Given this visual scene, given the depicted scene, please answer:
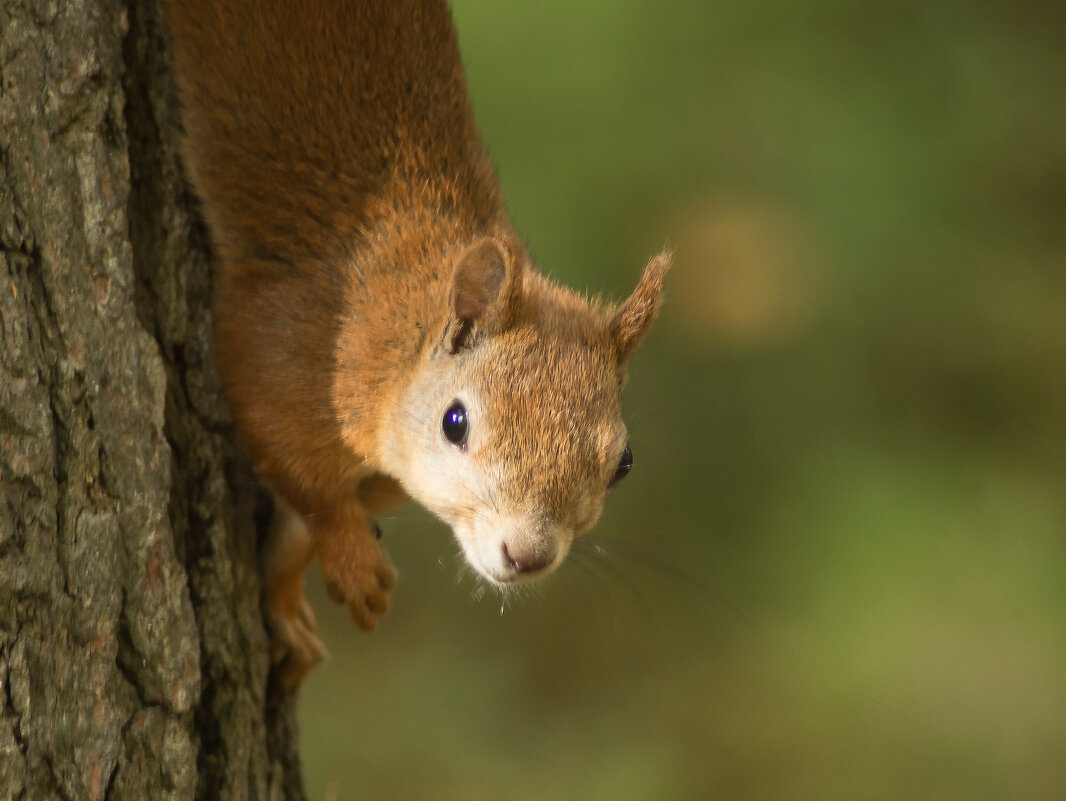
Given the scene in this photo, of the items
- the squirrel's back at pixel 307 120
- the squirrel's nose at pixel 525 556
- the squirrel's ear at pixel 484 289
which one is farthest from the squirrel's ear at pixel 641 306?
the squirrel's nose at pixel 525 556

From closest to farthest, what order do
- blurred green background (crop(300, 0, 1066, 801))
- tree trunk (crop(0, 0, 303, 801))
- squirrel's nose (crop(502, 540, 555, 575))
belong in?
tree trunk (crop(0, 0, 303, 801))
squirrel's nose (crop(502, 540, 555, 575))
blurred green background (crop(300, 0, 1066, 801))

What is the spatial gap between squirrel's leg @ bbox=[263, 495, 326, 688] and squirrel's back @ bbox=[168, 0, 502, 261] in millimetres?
468

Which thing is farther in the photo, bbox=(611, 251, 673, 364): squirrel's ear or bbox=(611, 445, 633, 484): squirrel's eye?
bbox=(611, 251, 673, 364): squirrel's ear

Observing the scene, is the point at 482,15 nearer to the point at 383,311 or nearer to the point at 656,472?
the point at 656,472

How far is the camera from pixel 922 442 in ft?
12.0

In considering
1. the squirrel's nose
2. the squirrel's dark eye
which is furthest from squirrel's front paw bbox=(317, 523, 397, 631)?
the squirrel's nose

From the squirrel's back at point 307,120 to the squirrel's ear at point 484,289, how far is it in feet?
0.74

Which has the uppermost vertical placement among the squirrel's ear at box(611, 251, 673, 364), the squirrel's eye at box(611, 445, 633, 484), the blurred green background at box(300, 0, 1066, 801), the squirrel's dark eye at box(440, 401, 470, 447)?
the squirrel's ear at box(611, 251, 673, 364)

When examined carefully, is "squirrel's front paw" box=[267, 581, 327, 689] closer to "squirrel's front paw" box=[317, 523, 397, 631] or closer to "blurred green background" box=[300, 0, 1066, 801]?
"squirrel's front paw" box=[317, 523, 397, 631]

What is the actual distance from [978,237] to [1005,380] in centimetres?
45

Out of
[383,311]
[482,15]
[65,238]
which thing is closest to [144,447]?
[65,238]

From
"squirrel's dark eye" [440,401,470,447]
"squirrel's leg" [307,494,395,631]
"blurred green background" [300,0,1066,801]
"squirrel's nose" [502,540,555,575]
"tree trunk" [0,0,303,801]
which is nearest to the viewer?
"tree trunk" [0,0,303,801]

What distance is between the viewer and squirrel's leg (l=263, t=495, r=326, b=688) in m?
1.97

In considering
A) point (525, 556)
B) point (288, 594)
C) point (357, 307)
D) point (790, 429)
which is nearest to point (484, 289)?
point (357, 307)
